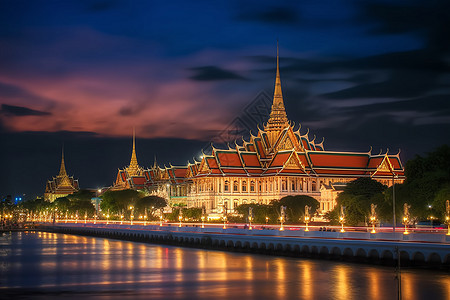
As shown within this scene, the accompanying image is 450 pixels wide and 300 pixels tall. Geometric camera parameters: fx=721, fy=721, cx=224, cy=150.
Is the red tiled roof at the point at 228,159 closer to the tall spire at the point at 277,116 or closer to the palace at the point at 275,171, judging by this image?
the palace at the point at 275,171

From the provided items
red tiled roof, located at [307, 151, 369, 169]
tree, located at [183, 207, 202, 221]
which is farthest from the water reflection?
red tiled roof, located at [307, 151, 369, 169]

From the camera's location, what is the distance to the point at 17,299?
43.7 metres

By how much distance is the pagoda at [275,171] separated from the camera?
133125 mm

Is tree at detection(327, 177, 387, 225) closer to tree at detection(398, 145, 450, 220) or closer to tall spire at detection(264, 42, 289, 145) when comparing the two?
tree at detection(398, 145, 450, 220)

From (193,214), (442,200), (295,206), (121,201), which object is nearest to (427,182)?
(442,200)

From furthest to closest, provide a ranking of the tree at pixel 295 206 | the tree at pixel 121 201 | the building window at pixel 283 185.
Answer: the tree at pixel 121 201 → the building window at pixel 283 185 → the tree at pixel 295 206

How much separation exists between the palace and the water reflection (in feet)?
202

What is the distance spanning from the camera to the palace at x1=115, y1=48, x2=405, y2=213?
437 feet

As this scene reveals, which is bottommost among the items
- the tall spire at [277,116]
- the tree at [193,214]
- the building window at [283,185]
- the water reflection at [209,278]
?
the water reflection at [209,278]

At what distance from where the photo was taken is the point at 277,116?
14988 cm

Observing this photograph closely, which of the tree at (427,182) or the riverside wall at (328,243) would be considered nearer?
the riverside wall at (328,243)

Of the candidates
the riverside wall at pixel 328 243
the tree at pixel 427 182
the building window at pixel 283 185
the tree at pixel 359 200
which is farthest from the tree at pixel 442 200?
the building window at pixel 283 185

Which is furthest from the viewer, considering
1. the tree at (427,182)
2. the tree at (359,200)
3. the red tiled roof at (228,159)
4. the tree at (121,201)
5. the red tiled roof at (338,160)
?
the tree at (121,201)

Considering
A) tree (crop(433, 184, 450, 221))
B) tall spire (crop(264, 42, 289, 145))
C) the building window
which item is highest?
tall spire (crop(264, 42, 289, 145))
